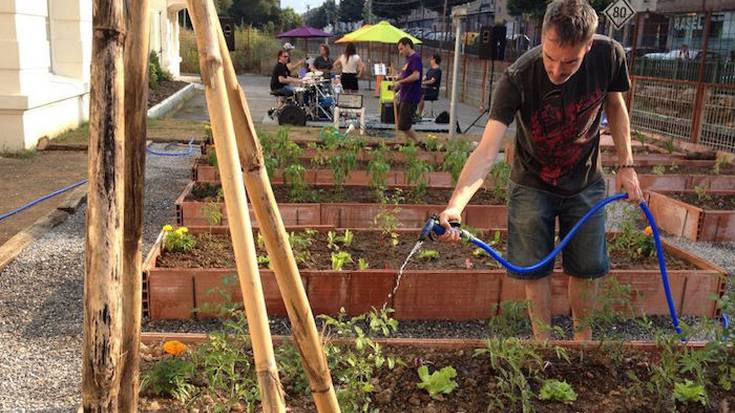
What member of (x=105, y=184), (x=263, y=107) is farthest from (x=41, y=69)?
(x=263, y=107)

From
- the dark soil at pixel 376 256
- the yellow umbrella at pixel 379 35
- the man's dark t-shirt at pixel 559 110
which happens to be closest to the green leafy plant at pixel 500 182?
the dark soil at pixel 376 256

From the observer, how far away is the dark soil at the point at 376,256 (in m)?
4.41

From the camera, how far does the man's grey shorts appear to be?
10.4 feet

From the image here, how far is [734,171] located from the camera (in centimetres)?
801

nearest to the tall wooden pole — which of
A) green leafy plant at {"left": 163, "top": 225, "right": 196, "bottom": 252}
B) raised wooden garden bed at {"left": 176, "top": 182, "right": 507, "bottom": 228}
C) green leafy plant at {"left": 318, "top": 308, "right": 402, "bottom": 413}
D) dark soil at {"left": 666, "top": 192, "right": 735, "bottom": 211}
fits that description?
green leafy plant at {"left": 318, "top": 308, "right": 402, "bottom": 413}

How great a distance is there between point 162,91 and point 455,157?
1352cm

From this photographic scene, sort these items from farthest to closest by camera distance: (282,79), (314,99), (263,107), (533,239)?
1. (263,107)
2. (314,99)
3. (282,79)
4. (533,239)

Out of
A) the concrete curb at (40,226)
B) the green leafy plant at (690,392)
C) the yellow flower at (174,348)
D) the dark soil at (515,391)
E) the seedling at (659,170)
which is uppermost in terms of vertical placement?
the seedling at (659,170)

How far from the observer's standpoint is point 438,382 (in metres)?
2.73

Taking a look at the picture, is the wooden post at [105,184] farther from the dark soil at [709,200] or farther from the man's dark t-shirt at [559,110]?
the dark soil at [709,200]

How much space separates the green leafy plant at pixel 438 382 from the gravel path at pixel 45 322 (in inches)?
61.3

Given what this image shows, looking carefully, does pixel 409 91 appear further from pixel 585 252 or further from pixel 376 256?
pixel 585 252

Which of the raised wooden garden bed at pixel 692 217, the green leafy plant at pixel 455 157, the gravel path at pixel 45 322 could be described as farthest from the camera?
the green leafy plant at pixel 455 157

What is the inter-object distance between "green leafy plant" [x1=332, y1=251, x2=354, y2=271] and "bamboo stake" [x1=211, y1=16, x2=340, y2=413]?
231cm
